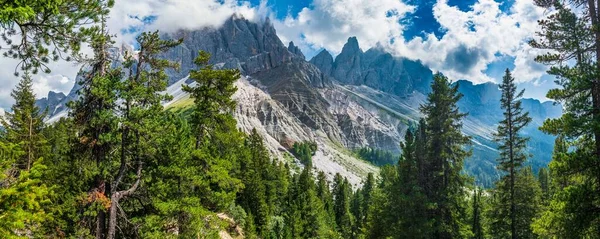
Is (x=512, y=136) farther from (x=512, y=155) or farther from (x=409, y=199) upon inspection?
(x=409, y=199)

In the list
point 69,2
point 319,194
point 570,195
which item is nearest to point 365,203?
point 319,194

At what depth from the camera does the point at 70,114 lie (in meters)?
13.0

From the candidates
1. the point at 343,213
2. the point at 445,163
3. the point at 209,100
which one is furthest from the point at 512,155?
the point at 343,213

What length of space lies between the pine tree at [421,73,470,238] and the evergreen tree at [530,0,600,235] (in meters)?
9.96

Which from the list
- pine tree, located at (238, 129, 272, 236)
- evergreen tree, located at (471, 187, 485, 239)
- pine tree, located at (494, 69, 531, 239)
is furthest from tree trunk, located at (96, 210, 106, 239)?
evergreen tree, located at (471, 187, 485, 239)

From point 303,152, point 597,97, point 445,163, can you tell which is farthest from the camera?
point 303,152

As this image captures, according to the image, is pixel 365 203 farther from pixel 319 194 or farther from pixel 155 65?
pixel 155 65

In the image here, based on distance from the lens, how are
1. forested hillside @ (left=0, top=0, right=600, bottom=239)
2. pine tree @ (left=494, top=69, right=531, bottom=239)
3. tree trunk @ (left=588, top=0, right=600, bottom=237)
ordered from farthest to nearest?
1. pine tree @ (left=494, top=69, right=531, bottom=239)
2. tree trunk @ (left=588, top=0, right=600, bottom=237)
3. forested hillside @ (left=0, top=0, right=600, bottom=239)

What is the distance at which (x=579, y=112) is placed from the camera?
1181cm

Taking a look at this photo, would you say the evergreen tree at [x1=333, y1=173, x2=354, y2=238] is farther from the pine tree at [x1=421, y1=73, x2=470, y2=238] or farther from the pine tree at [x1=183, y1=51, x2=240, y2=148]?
the pine tree at [x1=183, y1=51, x2=240, y2=148]

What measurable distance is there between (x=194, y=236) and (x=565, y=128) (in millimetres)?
16855

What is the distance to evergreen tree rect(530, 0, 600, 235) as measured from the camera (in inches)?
448

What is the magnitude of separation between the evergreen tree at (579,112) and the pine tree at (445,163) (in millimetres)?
9964

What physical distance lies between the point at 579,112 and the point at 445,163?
1179 cm
